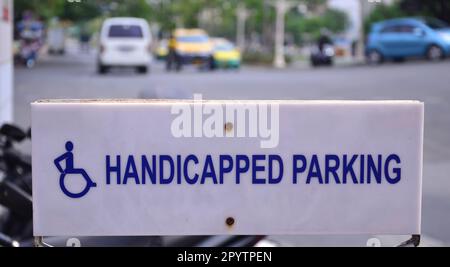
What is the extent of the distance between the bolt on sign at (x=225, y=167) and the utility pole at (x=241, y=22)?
5038cm

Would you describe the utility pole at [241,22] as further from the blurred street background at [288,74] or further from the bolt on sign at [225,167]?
the bolt on sign at [225,167]

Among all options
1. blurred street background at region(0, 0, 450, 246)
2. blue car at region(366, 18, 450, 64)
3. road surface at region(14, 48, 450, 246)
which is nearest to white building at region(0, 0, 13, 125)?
blurred street background at region(0, 0, 450, 246)

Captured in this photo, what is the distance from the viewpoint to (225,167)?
1.80 metres

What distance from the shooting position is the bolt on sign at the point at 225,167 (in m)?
1.77

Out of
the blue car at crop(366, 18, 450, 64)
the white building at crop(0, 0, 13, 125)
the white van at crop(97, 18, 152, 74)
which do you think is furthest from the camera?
the blue car at crop(366, 18, 450, 64)

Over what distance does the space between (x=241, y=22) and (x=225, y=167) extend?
2677 inches

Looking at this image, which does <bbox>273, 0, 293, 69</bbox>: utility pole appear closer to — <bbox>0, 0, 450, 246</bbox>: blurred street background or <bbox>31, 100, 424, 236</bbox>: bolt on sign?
<bbox>0, 0, 450, 246</bbox>: blurred street background

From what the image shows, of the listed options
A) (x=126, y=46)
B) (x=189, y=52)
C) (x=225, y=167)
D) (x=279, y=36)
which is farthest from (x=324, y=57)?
(x=225, y=167)

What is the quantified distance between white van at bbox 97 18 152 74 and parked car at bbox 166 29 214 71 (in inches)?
295

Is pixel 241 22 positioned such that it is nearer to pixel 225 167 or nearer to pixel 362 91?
pixel 362 91

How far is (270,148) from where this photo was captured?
179 cm

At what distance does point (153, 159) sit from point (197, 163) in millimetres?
96

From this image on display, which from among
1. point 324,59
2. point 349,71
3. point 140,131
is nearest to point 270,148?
point 140,131

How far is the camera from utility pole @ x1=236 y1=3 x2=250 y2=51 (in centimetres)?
5538
